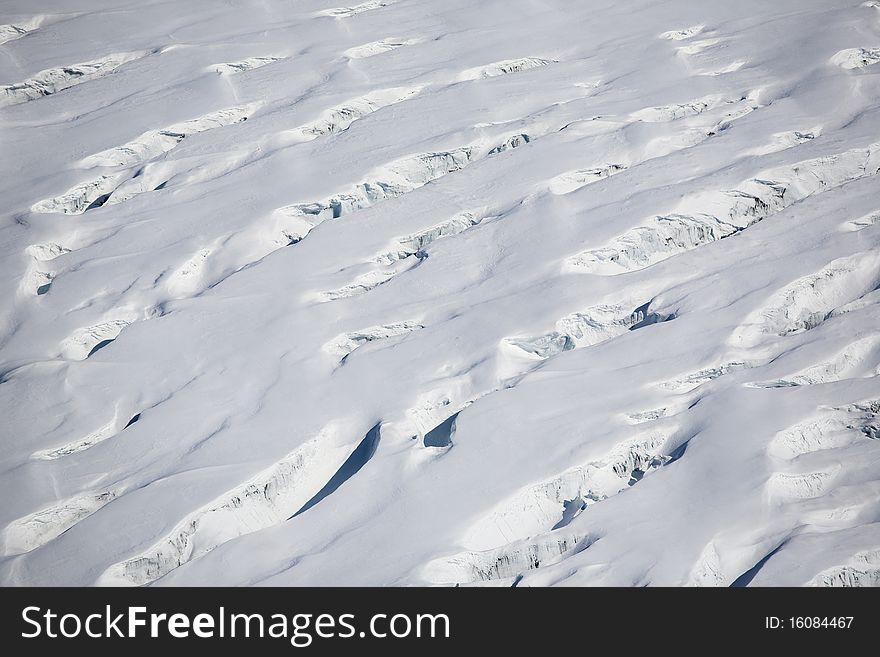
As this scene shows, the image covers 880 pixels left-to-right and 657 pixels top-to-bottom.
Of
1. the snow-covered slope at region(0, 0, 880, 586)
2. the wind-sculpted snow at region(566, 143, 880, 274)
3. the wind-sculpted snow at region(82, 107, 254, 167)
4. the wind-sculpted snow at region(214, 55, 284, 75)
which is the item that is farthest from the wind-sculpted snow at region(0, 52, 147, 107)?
the wind-sculpted snow at region(566, 143, 880, 274)

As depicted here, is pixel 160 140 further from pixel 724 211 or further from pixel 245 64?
pixel 724 211

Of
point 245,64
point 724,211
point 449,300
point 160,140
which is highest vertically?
→ point 245,64

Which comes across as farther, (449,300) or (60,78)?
(60,78)

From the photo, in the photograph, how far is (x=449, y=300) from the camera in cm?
430

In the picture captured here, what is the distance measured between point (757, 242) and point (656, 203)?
0.58 meters

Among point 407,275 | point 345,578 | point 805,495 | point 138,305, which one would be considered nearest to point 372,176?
point 407,275

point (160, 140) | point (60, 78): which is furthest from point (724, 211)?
point (60, 78)

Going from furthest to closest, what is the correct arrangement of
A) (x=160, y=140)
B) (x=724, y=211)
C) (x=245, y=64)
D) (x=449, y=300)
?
(x=245, y=64) → (x=160, y=140) → (x=724, y=211) → (x=449, y=300)

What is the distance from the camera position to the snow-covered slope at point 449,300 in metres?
3.26

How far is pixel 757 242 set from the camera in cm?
436

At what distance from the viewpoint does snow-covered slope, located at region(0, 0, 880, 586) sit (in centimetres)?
326

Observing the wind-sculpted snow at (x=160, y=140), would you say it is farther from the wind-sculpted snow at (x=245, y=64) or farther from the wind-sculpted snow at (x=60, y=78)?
the wind-sculpted snow at (x=60, y=78)

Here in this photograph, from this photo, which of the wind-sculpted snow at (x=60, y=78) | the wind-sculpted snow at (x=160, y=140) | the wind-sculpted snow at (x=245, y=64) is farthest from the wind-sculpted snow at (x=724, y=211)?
the wind-sculpted snow at (x=60, y=78)
